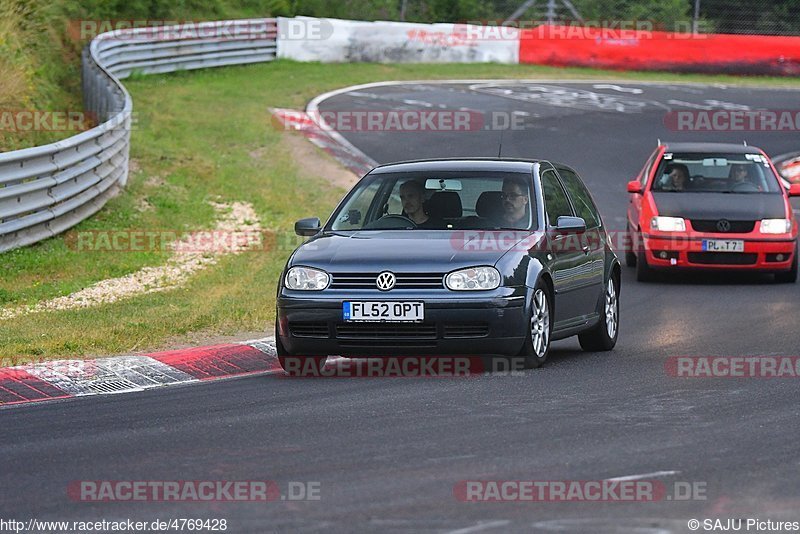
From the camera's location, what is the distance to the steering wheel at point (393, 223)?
10.4m

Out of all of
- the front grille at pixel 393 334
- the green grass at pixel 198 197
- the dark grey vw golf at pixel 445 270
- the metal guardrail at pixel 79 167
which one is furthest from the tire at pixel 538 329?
the metal guardrail at pixel 79 167

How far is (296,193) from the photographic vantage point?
889 inches

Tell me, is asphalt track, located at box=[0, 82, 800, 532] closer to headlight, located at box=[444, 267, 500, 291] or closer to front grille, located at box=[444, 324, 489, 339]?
front grille, located at box=[444, 324, 489, 339]

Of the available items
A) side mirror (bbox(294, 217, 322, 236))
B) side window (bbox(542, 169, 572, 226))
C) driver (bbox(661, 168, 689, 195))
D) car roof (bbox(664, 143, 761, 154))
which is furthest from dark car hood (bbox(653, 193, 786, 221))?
side mirror (bbox(294, 217, 322, 236))

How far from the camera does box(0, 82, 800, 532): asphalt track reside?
5781mm

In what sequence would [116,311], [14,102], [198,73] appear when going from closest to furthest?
[116,311], [14,102], [198,73]

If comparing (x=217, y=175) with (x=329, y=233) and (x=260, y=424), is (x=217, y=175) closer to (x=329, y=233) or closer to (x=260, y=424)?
(x=329, y=233)

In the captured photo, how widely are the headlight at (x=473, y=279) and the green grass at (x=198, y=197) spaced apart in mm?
2569

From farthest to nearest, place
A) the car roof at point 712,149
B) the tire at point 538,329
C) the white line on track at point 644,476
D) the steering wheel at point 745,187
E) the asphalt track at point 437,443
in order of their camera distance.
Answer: the car roof at point 712,149, the steering wheel at point 745,187, the tire at point 538,329, the white line on track at point 644,476, the asphalt track at point 437,443

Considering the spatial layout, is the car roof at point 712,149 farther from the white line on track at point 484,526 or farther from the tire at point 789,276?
the white line on track at point 484,526

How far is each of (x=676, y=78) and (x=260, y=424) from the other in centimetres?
3367

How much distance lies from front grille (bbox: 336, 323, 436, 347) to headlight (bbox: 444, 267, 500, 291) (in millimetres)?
295

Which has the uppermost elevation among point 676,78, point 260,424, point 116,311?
point 260,424

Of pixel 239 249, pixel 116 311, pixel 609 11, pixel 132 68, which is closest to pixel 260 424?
pixel 116 311
